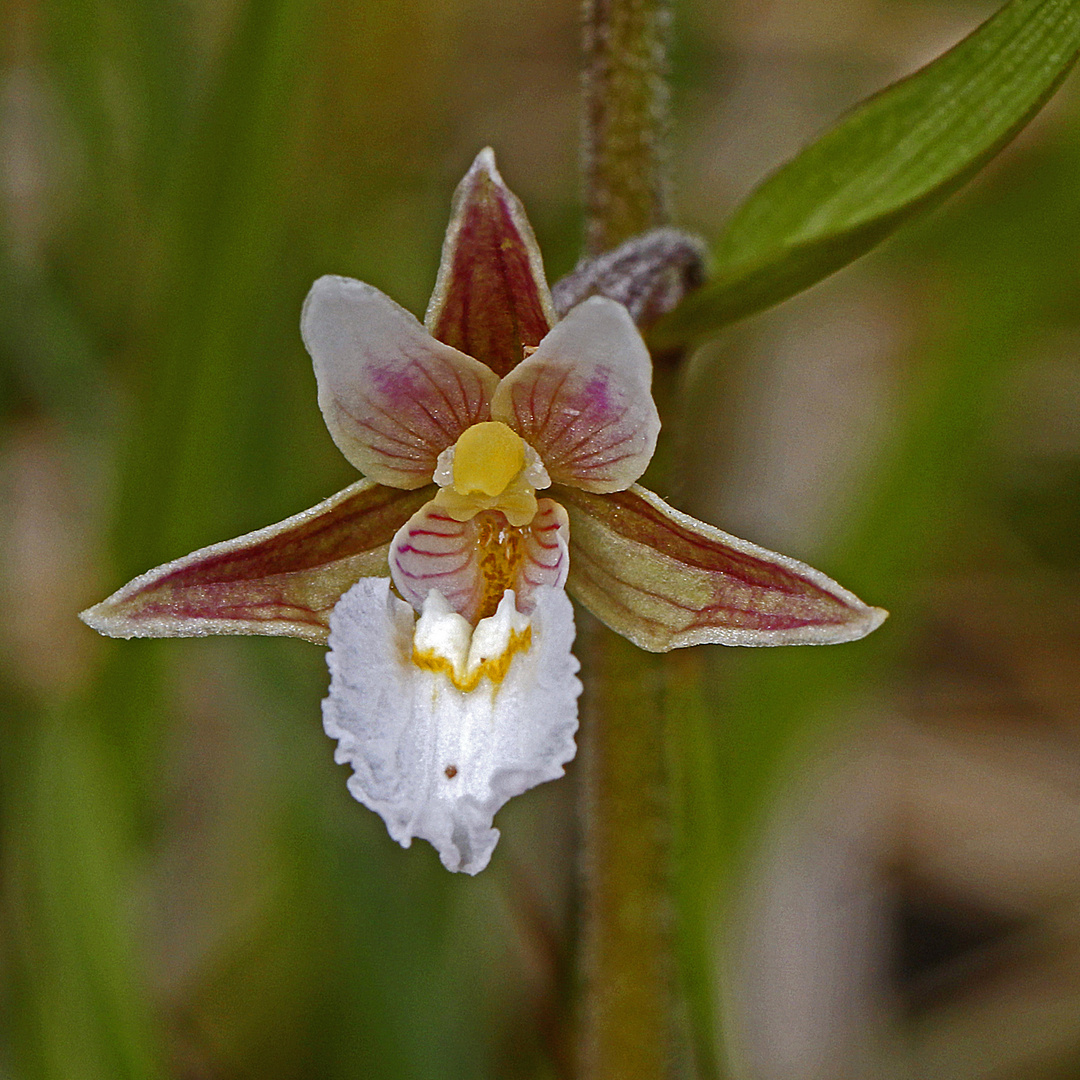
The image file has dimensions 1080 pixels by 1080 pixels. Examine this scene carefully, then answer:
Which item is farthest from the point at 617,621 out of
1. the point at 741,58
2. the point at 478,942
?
the point at 741,58

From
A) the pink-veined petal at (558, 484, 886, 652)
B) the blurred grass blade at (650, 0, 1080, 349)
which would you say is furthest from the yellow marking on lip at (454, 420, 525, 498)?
the blurred grass blade at (650, 0, 1080, 349)

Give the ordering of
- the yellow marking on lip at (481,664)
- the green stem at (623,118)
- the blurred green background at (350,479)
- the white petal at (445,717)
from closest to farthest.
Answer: the white petal at (445,717) → the yellow marking on lip at (481,664) → the green stem at (623,118) → the blurred green background at (350,479)

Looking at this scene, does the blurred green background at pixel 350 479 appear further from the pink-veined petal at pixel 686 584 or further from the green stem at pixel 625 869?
the pink-veined petal at pixel 686 584

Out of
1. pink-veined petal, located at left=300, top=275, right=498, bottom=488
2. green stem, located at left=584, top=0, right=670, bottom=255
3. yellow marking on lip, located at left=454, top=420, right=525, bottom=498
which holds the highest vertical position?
green stem, located at left=584, top=0, right=670, bottom=255

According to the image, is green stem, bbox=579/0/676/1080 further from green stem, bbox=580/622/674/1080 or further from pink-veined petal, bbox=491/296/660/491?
pink-veined petal, bbox=491/296/660/491

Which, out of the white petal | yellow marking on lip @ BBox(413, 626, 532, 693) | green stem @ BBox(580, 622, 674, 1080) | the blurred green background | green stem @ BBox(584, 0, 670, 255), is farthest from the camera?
the blurred green background

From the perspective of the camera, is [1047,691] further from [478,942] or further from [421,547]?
[421,547]

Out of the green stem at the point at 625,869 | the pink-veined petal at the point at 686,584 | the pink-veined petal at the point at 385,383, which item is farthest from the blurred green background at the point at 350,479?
the pink-veined petal at the point at 385,383
